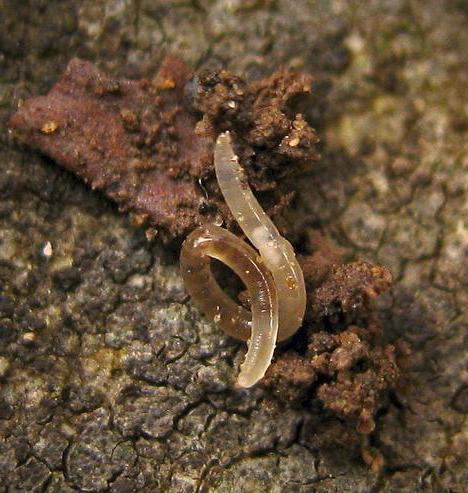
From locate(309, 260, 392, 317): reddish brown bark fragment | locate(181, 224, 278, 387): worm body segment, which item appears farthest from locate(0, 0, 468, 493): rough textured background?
locate(309, 260, 392, 317): reddish brown bark fragment

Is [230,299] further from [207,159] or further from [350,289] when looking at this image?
[207,159]

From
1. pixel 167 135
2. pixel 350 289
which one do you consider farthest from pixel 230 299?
pixel 167 135

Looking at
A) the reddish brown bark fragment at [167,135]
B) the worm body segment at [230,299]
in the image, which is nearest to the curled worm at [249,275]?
the worm body segment at [230,299]

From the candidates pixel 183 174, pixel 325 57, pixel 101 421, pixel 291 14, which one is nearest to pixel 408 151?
pixel 325 57

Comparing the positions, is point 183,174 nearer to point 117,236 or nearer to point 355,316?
point 117,236

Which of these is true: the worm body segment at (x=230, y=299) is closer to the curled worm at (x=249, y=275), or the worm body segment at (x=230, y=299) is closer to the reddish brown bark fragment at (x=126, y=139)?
the curled worm at (x=249, y=275)

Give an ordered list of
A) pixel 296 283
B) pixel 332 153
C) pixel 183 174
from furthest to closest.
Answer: pixel 332 153
pixel 183 174
pixel 296 283

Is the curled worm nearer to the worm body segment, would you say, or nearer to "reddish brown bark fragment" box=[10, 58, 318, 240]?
the worm body segment
